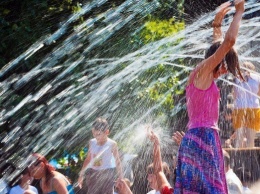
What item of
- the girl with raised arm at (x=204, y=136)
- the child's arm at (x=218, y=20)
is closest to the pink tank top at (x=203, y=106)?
the girl with raised arm at (x=204, y=136)

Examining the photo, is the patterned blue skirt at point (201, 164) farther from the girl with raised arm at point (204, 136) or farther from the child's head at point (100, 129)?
the child's head at point (100, 129)

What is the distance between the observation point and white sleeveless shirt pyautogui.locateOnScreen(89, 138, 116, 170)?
333 inches

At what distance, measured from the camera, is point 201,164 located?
17.7 ft

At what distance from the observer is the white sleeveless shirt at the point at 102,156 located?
27.8 ft

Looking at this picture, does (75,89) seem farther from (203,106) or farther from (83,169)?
(203,106)

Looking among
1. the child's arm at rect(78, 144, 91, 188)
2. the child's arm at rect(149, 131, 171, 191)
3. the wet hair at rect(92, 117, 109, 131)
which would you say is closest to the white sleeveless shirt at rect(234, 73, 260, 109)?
the wet hair at rect(92, 117, 109, 131)

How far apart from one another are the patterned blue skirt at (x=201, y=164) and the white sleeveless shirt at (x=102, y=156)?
302 cm

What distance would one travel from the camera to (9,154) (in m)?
9.16

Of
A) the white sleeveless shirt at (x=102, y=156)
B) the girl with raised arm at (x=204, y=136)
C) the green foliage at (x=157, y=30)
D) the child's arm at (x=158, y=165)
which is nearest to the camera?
the girl with raised arm at (x=204, y=136)

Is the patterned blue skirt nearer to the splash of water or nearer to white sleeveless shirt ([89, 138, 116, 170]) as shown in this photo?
white sleeveless shirt ([89, 138, 116, 170])

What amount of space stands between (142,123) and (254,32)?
2407mm

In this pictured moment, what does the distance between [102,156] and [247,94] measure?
5.55 feet

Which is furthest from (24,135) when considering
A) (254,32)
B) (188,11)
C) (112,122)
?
(188,11)

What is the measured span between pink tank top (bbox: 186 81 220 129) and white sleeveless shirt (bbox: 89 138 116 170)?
306 centimetres
